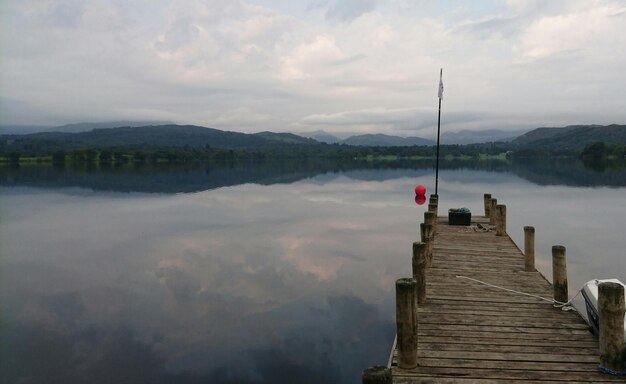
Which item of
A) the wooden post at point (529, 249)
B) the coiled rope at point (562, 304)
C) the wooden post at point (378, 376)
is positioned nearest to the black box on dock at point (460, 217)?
the wooden post at point (529, 249)

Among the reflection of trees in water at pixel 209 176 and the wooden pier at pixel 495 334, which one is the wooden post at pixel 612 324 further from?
the reflection of trees in water at pixel 209 176

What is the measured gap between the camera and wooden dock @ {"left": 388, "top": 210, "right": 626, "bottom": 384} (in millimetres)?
7977

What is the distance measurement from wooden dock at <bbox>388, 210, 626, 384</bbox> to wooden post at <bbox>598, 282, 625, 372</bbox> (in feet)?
0.94

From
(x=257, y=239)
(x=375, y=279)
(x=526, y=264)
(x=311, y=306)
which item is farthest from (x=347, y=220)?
(x=526, y=264)

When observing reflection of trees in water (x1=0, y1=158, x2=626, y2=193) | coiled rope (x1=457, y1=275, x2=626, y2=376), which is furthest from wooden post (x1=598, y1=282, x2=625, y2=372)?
reflection of trees in water (x1=0, y1=158, x2=626, y2=193)

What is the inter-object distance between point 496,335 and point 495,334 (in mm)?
55

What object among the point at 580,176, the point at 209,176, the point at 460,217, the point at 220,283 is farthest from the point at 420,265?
the point at 209,176

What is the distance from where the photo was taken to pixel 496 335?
31.5ft

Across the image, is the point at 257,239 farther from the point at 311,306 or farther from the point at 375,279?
the point at 311,306

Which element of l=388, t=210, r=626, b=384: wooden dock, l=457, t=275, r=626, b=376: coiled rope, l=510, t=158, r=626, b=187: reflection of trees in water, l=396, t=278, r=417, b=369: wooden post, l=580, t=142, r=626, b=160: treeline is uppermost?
l=580, t=142, r=626, b=160: treeline

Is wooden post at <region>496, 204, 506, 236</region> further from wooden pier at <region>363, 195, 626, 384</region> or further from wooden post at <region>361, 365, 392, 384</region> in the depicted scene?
wooden post at <region>361, 365, 392, 384</region>

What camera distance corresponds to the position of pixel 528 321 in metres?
10.5

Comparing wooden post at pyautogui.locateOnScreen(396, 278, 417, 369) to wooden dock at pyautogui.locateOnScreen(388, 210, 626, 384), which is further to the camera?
wooden post at pyautogui.locateOnScreen(396, 278, 417, 369)

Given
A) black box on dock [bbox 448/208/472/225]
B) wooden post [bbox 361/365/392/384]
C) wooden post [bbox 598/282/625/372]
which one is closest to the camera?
wooden post [bbox 361/365/392/384]
